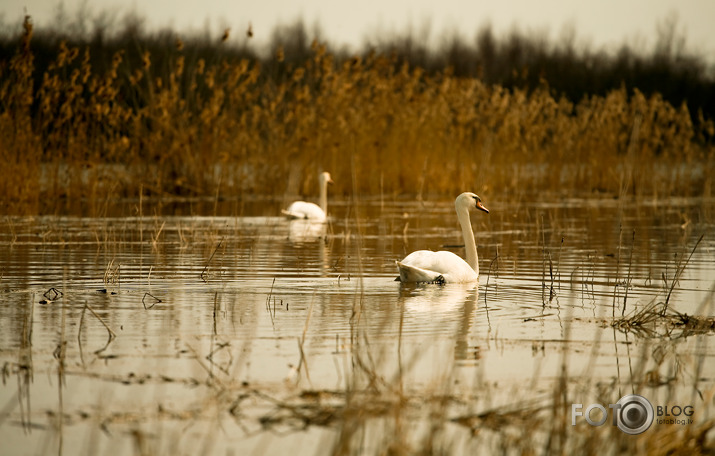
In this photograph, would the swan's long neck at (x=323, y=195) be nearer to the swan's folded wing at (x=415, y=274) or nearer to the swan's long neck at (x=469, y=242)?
the swan's long neck at (x=469, y=242)

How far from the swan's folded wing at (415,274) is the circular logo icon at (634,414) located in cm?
340

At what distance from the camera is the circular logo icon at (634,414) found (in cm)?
360

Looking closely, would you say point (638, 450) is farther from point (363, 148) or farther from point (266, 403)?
point (363, 148)

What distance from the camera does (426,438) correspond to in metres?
3.18

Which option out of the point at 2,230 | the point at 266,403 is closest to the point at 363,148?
the point at 2,230

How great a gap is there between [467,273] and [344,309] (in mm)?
1729

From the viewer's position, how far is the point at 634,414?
3.79 m

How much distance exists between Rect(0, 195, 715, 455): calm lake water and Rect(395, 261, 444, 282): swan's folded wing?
0.09m

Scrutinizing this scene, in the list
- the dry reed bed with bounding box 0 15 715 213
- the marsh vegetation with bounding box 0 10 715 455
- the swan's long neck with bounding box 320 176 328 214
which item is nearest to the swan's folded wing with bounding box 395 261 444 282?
the marsh vegetation with bounding box 0 10 715 455

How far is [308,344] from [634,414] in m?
1.82

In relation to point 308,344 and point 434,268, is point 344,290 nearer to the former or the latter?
point 434,268

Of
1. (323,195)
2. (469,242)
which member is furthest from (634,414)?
(323,195)

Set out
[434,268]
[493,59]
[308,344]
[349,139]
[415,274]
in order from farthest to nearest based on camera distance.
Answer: [493,59] → [349,139] → [434,268] → [415,274] → [308,344]

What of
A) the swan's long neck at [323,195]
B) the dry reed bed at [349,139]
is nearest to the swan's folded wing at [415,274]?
the swan's long neck at [323,195]
